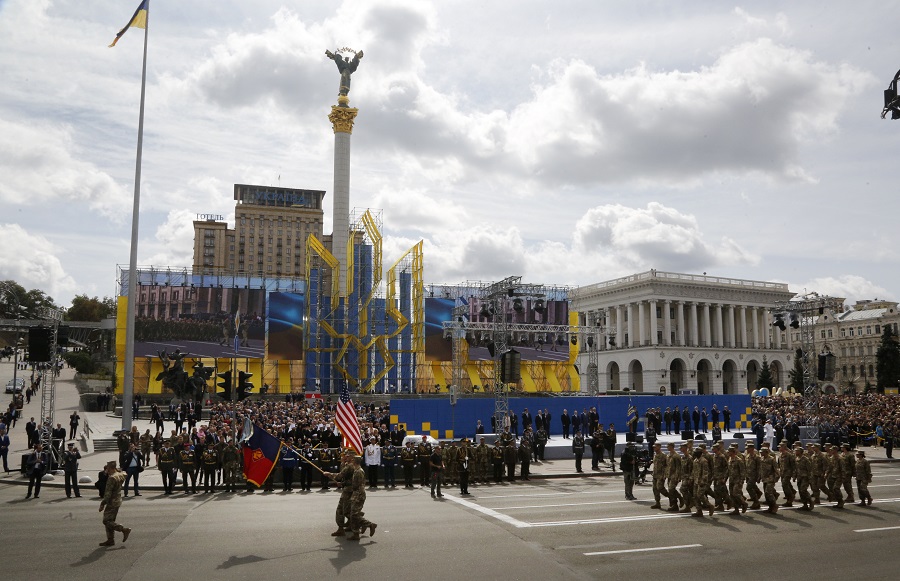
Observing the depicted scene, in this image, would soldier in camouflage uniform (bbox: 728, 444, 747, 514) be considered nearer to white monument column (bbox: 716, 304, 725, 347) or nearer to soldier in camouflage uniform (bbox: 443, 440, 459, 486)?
soldier in camouflage uniform (bbox: 443, 440, 459, 486)

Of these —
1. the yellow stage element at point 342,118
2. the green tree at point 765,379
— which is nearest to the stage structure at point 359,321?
the yellow stage element at point 342,118

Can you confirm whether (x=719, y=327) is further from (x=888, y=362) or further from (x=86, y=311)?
(x=86, y=311)

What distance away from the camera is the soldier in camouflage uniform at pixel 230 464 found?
72.4 ft

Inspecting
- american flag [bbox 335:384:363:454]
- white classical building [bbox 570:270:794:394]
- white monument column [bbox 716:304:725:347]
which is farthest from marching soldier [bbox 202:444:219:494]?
white monument column [bbox 716:304:725:347]

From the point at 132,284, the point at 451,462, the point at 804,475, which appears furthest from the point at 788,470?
the point at 132,284

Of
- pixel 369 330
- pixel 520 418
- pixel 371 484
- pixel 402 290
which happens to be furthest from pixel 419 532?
pixel 402 290

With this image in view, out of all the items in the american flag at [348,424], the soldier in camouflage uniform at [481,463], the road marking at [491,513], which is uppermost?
the american flag at [348,424]

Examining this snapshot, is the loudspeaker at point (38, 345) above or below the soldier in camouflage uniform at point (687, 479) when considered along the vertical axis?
above

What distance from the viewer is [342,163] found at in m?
67.9

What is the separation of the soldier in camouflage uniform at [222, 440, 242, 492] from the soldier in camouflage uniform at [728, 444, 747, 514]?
46.4ft

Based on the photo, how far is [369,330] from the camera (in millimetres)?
64875

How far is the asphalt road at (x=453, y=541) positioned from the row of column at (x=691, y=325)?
251ft

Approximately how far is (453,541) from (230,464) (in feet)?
35.1

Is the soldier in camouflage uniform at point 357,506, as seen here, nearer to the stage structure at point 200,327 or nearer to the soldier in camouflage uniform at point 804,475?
the soldier in camouflage uniform at point 804,475
